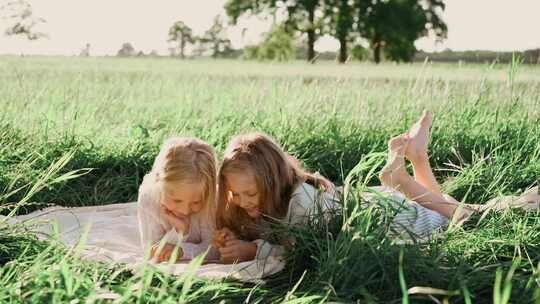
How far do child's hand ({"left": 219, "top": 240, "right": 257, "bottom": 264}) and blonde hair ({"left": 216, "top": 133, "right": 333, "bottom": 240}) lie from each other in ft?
0.29

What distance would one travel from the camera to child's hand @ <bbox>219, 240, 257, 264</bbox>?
9.94ft

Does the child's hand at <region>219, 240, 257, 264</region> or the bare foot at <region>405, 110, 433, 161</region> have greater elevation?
the bare foot at <region>405, 110, 433, 161</region>

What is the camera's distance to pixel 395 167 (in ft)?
12.0

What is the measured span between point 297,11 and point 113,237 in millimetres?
27180

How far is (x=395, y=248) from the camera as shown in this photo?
2.45 m

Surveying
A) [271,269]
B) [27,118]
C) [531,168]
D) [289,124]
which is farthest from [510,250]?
[27,118]

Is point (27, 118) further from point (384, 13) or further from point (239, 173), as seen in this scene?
point (384, 13)

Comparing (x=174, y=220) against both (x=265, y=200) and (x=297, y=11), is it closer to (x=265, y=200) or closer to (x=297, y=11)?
(x=265, y=200)

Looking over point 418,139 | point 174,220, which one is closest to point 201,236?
point 174,220

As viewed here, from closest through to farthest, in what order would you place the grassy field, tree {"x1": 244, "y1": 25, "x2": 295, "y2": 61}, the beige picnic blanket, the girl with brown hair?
1. the grassy field
2. the beige picnic blanket
3. the girl with brown hair
4. tree {"x1": 244, "y1": 25, "x2": 295, "y2": 61}

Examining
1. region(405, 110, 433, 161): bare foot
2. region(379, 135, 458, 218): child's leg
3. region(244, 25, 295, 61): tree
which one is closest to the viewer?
region(379, 135, 458, 218): child's leg

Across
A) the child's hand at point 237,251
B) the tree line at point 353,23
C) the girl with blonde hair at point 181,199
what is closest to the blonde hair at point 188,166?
the girl with blonde hair at point 181,199

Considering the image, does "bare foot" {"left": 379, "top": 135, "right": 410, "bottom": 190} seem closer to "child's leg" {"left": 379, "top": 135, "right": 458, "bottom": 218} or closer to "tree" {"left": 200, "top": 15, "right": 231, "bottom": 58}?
"child's leg" {"left": 379, "top": 135, "right": 458, "bottom": 218}

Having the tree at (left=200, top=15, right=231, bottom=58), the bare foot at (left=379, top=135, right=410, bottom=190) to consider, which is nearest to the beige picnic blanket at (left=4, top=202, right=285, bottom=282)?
the bare foot at (left=379, top=135, right=410, bottom=190)
